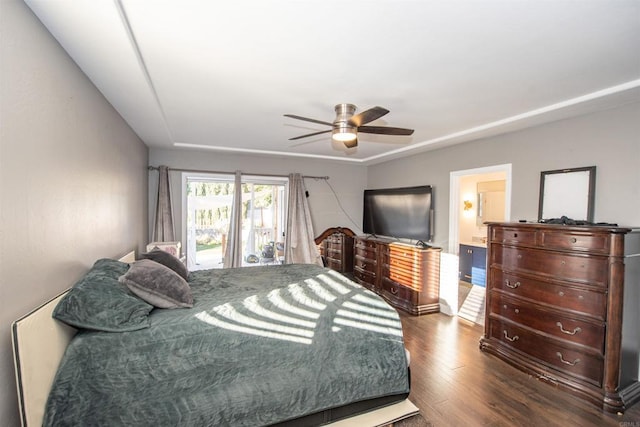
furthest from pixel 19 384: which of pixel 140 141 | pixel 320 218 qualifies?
pixel 320 218

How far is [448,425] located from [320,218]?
4064 millimetres

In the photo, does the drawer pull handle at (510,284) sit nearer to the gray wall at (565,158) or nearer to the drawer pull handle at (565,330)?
the drawer pull handle at (565,330)

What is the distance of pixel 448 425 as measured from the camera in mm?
1928

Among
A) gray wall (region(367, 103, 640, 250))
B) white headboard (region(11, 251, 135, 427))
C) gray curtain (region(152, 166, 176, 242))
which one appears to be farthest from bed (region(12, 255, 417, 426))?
gray curtain (region(152, 166, 176, 242))

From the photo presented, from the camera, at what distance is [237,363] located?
5.48ft

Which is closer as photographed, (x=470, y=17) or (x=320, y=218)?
(x=470, y=17)

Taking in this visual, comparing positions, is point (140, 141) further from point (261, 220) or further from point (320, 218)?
point (320, 218)

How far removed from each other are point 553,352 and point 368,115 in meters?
2.58

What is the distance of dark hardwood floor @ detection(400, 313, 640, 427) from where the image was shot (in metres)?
1.99

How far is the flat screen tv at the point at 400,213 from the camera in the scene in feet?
14.4

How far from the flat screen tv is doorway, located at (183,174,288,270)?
1.73 m

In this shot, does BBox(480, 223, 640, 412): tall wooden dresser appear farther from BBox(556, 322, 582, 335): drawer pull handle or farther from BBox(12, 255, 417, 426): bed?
BBox(12, 255, 417, 426): bed

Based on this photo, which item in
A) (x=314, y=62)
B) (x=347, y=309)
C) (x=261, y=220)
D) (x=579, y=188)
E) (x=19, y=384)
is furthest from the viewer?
(x=261, y=220)

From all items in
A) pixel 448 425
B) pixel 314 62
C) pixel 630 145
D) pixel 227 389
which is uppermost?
pixel 314 62
